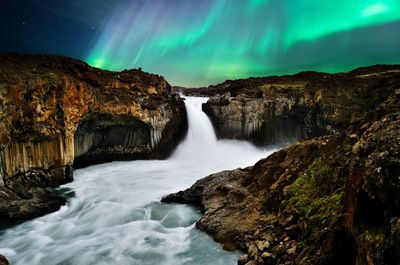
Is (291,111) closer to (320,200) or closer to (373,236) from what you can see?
(320,200)

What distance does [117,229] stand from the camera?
12.0 m

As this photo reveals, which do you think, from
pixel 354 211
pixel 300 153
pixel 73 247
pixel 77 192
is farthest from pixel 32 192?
pixel 354 211

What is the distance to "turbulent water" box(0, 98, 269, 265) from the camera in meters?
9.70

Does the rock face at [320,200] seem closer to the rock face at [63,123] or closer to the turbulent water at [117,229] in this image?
the turbulent water at [117,229]

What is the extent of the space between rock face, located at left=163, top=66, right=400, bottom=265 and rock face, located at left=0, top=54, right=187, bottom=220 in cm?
862

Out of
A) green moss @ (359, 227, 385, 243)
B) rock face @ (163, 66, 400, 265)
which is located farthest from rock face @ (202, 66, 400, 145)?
green moss @ (359, 227, 385, 243)

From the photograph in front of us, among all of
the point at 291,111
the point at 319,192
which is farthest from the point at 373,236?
the point at 291,111

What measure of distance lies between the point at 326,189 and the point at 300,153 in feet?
10.8

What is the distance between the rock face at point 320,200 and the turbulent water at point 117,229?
848 millimetres

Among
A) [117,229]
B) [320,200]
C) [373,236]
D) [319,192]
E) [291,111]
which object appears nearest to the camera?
[373,236]

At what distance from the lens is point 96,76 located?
25.9m

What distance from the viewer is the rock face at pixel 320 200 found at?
4664 millimetres

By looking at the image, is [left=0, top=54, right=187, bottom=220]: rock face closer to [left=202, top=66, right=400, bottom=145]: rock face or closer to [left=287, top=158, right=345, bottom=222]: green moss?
[left=202, top=66, right=400, bottom=145]: rock face

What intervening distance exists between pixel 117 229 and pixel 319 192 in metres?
7.73
